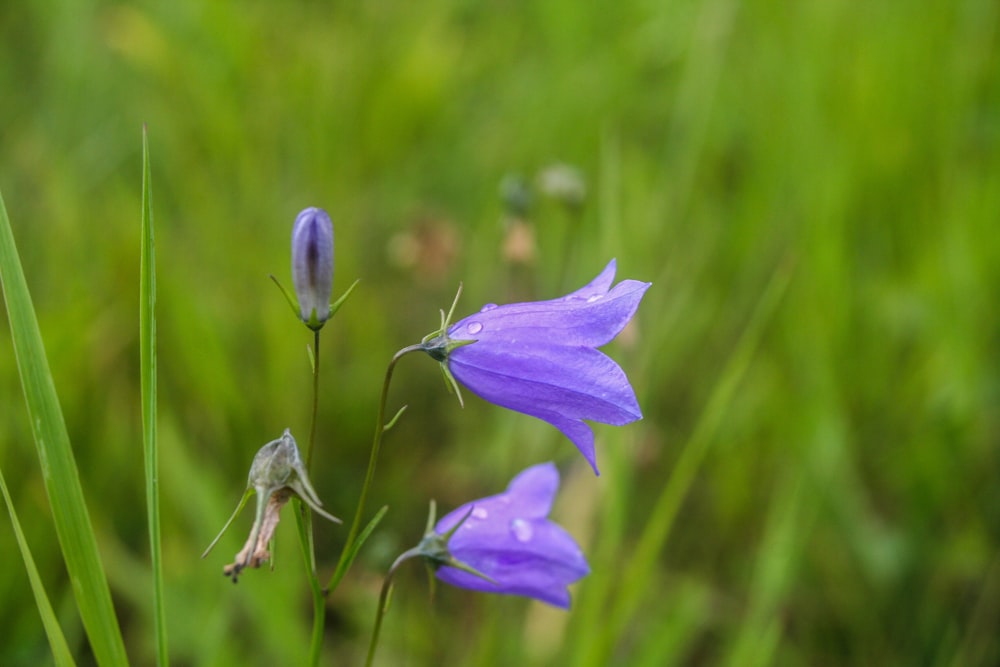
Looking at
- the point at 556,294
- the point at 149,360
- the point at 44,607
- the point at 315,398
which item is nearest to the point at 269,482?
the point at 315,398

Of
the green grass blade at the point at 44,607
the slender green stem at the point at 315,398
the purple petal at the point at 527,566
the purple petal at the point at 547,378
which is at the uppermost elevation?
the purple petal at the point at 547,378

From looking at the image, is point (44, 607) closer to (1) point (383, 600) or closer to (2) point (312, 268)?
(1) point (383, 600)

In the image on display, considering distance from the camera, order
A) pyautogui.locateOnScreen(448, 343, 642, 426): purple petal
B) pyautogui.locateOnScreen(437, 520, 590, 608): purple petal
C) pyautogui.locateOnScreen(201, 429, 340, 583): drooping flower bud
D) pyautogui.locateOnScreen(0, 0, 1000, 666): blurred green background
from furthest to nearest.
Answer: pyautogui.locateOnScreen(0, 0, 1000, 666): blurred green background
pyautogui.locateOnScreen(437, 520, 590, 608): purple petal
pyautogui.locateOnScreen(448, 343, 642, 426): purple petal
pyautogui.locateOnScreen(201, 429, 340, 583): drooping flower bud

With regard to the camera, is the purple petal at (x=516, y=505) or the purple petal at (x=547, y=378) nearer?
the purple petal at (x=547, y=378)

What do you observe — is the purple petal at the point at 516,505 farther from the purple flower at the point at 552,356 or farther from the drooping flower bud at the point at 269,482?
the drooping flower bud at the point at 269,482

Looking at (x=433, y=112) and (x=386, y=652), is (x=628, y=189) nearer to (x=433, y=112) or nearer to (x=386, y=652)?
(x=433, y=112)

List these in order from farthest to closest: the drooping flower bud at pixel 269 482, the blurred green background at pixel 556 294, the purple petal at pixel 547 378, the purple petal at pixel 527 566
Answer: the blurred green background at pixel 556 294
the purple petal at pixel 527 566
the purple petal at pixel 547 378
the drooping flower bud at pixel 269 482

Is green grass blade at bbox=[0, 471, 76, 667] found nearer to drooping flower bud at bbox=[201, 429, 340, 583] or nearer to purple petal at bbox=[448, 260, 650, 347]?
drooping flower bud at bbox=[201, 429, 340, 583]

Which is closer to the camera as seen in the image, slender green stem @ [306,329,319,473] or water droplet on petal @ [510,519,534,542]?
slender green stem @ [306,329,319,473]

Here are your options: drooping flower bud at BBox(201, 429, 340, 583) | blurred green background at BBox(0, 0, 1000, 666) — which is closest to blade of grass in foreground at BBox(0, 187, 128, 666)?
drooping flower bud at BBox(201, 429, 340, 583)

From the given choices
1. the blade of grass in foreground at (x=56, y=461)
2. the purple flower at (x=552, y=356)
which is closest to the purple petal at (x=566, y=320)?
the purple flower at (x=552, y=356)
